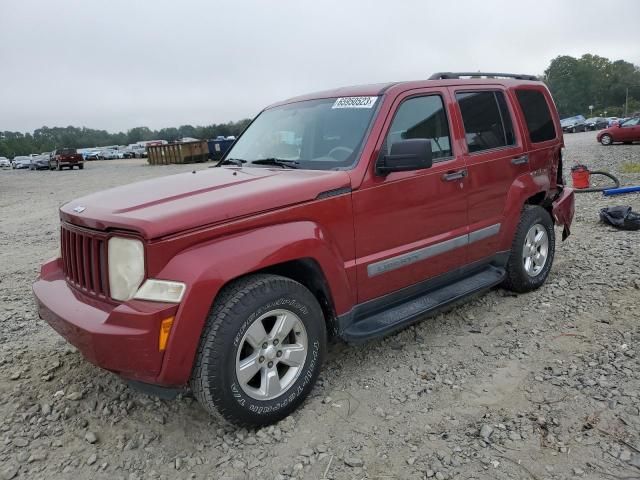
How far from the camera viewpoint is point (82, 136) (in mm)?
108062

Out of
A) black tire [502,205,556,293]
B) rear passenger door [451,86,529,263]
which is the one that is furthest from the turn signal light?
black tire [502,205,556,293]

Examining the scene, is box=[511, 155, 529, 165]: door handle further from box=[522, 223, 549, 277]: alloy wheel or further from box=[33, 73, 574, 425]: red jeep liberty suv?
box=[522, 223, 549, 277]: alloy wheel

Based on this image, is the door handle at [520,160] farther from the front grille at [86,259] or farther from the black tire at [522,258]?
the front grille at [86,259]

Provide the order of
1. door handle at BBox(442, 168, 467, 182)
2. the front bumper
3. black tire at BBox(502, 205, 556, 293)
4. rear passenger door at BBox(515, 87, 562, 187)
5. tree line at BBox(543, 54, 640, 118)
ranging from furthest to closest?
1. tree line at BBox(543, 54, 640, 118)
2. rear passenger door at BBox(515, 87, 562, 187)
3. black tire at BBox(502, 205, 556, 293)
4. door handle at BBox(442, 168, 467, 182)
5. the front bumper

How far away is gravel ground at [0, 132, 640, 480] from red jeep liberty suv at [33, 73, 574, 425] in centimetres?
31

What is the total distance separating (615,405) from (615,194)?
7499 mm

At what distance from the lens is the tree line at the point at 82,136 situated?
80438 mm

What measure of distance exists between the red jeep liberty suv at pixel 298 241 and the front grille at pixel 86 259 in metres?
0.01

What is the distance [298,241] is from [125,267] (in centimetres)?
93

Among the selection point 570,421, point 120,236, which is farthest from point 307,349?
point 570,421

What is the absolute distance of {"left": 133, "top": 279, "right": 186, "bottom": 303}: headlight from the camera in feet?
8.24

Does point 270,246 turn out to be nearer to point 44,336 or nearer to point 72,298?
point 72,298

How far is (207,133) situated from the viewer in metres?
75.3

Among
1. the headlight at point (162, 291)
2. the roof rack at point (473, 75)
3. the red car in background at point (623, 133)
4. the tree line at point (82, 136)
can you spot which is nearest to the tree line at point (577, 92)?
the tree line at point (82, 136)
